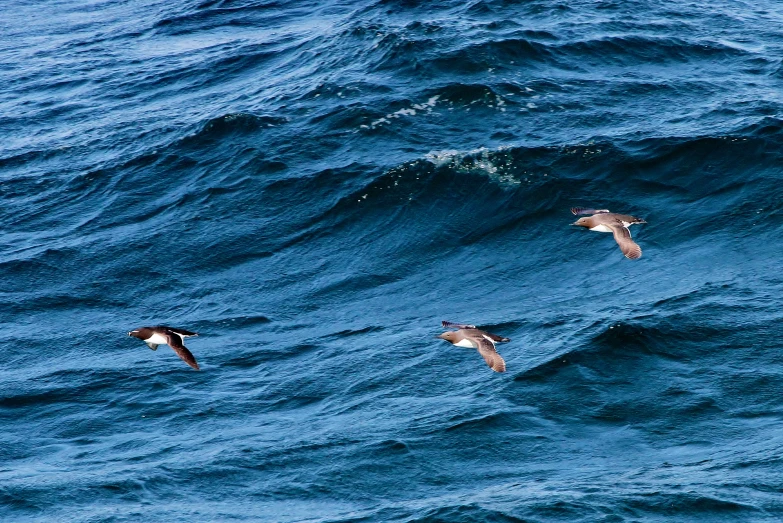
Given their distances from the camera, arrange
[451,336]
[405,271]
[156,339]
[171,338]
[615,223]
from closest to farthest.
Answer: [171,338] < [451,336] < [156,339] < [615,223] < [405,271]

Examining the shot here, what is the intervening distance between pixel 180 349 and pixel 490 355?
4.48 m

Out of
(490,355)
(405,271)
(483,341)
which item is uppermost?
(490,355)

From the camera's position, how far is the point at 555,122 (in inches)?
1190

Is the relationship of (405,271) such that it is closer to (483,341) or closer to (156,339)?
(156,339)

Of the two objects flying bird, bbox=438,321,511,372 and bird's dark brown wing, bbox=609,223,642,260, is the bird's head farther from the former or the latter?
bird's dark brown wing, bbox=609,223,642,260

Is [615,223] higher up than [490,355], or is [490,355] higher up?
→ [615,223]

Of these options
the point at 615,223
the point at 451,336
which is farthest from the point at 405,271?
the point at 615,223

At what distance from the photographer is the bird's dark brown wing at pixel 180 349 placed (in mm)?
16947

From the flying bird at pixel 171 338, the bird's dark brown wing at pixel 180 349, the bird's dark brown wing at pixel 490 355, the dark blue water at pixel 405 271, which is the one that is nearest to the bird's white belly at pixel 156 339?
the flying bird at pixel 171 338

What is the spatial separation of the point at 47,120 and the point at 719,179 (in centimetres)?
2056

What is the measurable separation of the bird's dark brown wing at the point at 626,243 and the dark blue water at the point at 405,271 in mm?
3183

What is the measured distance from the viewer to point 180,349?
57.2 ft

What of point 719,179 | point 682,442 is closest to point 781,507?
point 682,442

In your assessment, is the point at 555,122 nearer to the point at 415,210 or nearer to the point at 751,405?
the point at 415,210
